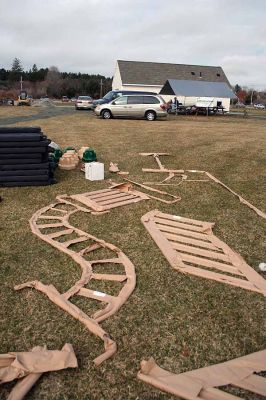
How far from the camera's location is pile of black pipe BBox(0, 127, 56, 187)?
7.02 meters

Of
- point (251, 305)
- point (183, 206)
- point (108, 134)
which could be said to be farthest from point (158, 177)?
point (108, 134)

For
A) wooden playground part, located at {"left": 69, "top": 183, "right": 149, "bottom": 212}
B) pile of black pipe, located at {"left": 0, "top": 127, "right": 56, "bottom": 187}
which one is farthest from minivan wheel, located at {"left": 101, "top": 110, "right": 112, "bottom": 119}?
wooden playground part, located at {"left": 69, "top": 183, "right": 149, "bottom": 212}

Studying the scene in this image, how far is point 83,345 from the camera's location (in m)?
2.91

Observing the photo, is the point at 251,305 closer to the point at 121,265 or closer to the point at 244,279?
the point at 244,279

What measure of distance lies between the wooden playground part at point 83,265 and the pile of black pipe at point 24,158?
1.39m

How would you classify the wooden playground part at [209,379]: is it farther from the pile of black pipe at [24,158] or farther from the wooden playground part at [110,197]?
the pile of black pipe at [24,158]

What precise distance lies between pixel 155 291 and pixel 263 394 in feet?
4.82

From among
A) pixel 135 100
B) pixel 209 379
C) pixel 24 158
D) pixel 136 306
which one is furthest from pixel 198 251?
pixel 135 100

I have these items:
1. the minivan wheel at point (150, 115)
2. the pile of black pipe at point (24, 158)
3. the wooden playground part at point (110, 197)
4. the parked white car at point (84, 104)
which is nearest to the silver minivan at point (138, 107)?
the minivan wheel at point (150, 115)

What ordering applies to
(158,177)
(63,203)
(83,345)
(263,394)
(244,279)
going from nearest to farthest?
1. (263,394)
2. (83,345)
3. (244,279)
4. (63,203)
5. (158,177)

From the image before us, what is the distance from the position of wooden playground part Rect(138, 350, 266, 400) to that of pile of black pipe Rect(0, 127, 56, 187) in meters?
5.34

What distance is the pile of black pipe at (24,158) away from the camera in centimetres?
702

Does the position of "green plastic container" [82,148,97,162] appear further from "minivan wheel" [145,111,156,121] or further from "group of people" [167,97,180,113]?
"group of people" [167,97,180,113]

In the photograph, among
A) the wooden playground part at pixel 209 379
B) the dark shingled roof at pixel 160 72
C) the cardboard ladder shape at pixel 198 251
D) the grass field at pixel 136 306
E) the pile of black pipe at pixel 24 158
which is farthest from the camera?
the dark shingled roof at pixel 160 72
